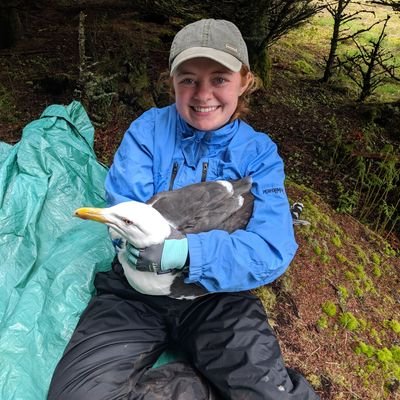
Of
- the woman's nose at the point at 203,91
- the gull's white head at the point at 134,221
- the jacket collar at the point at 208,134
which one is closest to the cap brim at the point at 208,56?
the woman's nose at the point at 203,91

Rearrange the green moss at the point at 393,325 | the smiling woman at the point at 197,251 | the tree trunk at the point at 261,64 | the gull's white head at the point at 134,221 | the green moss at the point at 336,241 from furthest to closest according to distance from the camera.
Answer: the tree trunk at the point at 261,64 → the green moss at the point at 336,241 → the green moss at the point at 393,325 → the smiling woman at the point at 197,251 → the gull's white head at the point at 134,221

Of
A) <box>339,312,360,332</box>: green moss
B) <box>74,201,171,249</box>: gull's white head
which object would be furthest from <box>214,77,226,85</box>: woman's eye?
<box>339,312,360,332</box>: green moss

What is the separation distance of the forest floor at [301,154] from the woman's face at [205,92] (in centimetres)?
104

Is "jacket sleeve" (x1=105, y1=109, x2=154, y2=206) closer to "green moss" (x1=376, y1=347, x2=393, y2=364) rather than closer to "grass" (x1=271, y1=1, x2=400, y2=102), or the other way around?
"green moss" (x1=376, y1=347, x2=393, y2=364)

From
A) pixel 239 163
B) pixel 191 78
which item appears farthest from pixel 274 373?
pixel 191 78

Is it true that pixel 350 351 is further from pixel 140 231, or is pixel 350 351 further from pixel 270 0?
pixel 270 0

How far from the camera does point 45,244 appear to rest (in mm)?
2578

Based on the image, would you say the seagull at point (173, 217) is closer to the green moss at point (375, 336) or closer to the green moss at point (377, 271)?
the green moss at point (375, 336)

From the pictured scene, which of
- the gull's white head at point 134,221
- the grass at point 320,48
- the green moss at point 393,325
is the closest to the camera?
the gull's white head at point 134,221

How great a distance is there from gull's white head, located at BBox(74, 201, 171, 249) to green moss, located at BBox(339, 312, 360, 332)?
134 cm

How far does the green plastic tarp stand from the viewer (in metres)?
2.00

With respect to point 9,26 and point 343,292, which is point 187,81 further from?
point 9,26

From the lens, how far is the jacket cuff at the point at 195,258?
5.39 feet

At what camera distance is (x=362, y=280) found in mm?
2756
